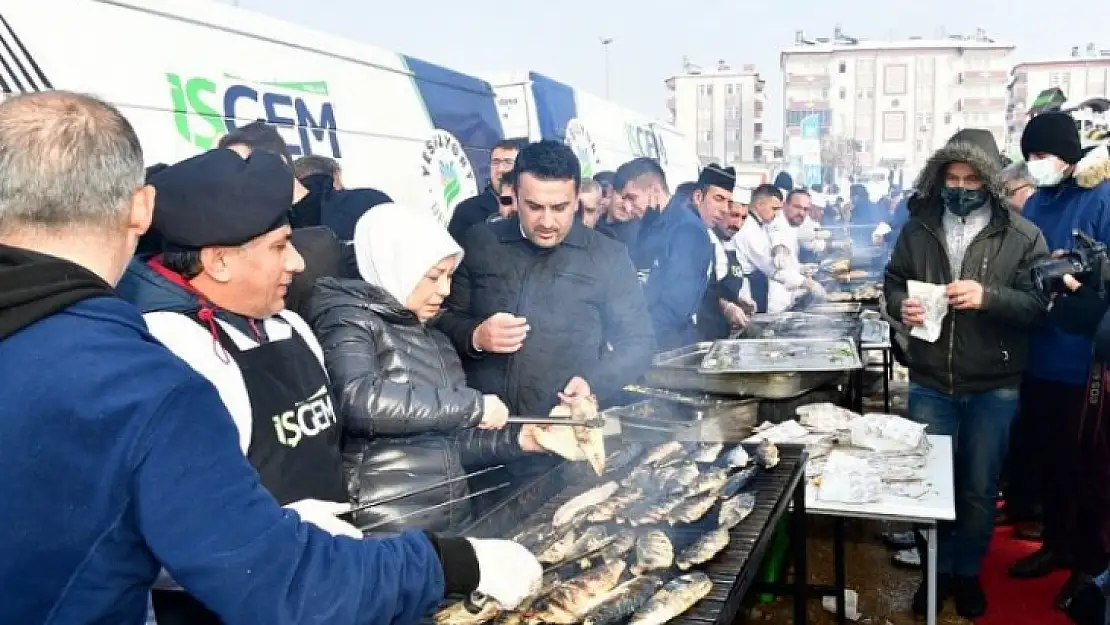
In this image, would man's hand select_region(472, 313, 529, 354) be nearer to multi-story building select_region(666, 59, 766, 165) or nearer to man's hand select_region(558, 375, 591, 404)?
man's hand select_region(558, 375, 591, 404)

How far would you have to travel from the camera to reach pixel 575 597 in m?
2.37

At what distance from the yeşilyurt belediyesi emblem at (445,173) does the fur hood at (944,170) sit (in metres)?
4.12

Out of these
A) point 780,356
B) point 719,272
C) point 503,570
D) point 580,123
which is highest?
point 580,123

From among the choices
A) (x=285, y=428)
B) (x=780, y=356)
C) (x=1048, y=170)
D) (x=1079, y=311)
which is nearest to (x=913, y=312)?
(x=1079, y=311)

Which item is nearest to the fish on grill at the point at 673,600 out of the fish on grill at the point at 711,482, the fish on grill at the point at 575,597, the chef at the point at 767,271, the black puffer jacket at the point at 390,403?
the fish on grill at the point at 575,597

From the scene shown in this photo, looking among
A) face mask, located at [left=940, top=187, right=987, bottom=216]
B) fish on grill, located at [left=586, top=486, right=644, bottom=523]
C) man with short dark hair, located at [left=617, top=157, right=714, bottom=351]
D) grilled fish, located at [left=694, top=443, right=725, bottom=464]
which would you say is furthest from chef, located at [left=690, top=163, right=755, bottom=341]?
fish on grill, located at [left=586, top=486, right=644, bottom=523]

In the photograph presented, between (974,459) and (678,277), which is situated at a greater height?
(678,277)

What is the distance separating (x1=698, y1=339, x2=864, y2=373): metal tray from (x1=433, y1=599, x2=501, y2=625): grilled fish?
287cm

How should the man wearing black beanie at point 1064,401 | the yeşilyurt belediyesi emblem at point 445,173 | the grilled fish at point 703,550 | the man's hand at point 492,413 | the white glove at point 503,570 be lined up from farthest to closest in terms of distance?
Result: the yeşilyurt belediyesi emblem at point 445,173 → the man wearing black beanie at point 1064,401 → the man's hand at point 492,413 → the grilled fish at point 703,550 → the white glove at point 503,570

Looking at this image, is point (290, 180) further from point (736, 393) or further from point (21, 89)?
point (736, 393)

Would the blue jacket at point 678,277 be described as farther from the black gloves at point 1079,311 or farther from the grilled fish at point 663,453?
the black gloves at point 1079,311

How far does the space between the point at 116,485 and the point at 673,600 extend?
4.92 ft

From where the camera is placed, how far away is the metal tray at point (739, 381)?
4.83 meters

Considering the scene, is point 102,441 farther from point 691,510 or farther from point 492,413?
point 691,510
